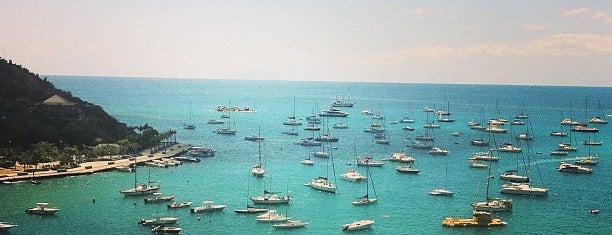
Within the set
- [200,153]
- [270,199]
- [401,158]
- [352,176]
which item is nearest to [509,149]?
[401,158]

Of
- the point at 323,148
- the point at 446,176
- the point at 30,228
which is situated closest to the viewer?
the point at 30,228

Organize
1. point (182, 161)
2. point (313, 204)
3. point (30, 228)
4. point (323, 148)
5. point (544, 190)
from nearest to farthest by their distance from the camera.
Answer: point (30, 228) < point (313, 204) < point (544, 190) < point (182, 161) < point (323, 148)

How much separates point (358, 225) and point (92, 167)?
4714cm

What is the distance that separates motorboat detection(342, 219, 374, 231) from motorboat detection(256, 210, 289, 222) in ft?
20.2

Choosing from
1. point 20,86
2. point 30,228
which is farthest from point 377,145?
point 30,228

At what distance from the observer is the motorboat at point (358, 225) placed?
202ft

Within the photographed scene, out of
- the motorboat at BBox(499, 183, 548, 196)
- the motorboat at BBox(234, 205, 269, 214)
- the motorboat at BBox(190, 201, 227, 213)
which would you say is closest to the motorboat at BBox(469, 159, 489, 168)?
the motorboat at BBox(499, 183, 548, 196)

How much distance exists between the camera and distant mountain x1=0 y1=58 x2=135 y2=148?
344ft

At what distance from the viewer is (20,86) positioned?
12650cm

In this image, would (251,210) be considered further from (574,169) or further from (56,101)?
(56,101)

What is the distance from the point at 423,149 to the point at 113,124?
58.0 m

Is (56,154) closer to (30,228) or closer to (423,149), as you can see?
(30,228)

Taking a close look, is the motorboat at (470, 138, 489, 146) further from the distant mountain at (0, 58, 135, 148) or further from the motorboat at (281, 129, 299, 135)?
the distant mountain at (0, 58, 135, 148)

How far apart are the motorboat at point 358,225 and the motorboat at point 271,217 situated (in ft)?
20.2
